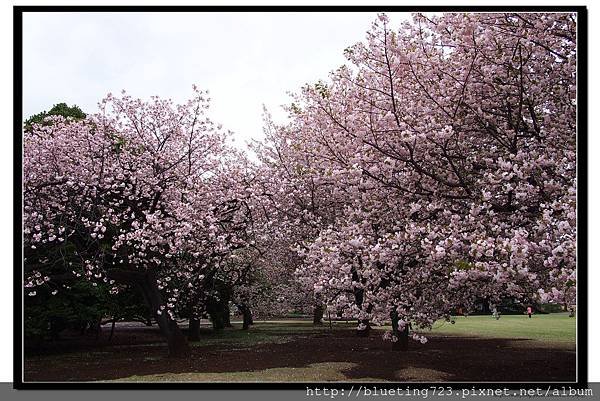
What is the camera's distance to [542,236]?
683 cm

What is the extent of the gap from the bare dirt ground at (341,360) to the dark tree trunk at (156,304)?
Result: 33 cm

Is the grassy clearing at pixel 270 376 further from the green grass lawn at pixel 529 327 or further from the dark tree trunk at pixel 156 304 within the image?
the dark tree trunk at pixel 156 304

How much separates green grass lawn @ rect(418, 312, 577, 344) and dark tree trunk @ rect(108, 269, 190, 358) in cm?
550

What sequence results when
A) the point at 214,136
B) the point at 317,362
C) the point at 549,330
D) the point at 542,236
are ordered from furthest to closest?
the point at 214,136 < the point at 317,362 < the point at 549,330 < the point at 542,236

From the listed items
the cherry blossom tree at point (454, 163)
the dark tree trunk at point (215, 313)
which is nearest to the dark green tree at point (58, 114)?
the cherry blossom tree at point (454, 163)

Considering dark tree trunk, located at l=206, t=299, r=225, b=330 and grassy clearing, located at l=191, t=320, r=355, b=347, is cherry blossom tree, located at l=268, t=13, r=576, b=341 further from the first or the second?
dark tree trunk, located at l=206, t=299, r=225, b=330

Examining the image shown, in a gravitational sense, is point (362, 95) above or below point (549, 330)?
above

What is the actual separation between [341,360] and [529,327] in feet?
11.4

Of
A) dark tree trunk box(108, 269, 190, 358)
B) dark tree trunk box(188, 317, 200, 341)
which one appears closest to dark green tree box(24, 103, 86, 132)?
dark tree trunk box(108, 269, 190, 358)

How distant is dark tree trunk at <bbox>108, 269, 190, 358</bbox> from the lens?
11172 millimetres

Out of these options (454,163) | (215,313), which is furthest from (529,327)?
(215,313)
